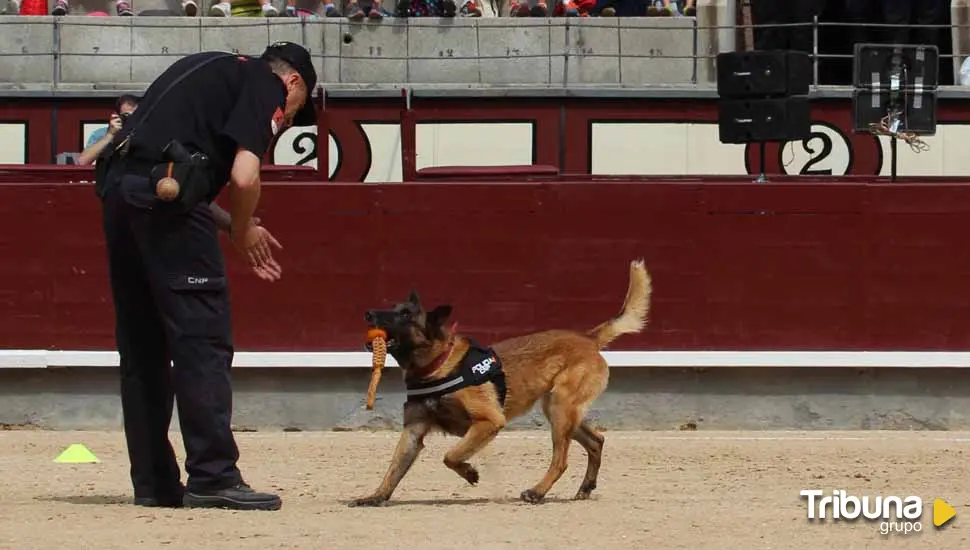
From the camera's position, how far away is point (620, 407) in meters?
12.6

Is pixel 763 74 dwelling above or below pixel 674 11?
below

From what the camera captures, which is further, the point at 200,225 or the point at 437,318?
the point at 437,318

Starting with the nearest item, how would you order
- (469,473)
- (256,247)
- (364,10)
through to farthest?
(256,247)
(469,473)
(364,10)

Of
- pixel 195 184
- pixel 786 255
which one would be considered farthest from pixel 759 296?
pixel 195 184

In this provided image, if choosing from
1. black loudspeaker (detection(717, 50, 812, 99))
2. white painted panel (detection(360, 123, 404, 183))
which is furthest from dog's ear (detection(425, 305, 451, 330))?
white painted panel (detection(360, 123, 404, 183))

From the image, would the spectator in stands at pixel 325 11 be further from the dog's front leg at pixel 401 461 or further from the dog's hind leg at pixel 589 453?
the dog's front leg at pixel 401 461

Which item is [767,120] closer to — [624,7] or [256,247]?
[624,7]

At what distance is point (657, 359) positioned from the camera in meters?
12.5

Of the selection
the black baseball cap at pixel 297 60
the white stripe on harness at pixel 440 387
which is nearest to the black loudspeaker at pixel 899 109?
the white stripe on harness at pixel 440 387

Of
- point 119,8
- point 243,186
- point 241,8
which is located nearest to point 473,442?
point 243,186

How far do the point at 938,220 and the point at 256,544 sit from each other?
23.9ft

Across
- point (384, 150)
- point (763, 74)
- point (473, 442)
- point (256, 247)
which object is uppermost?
Answer: point (763, 74)

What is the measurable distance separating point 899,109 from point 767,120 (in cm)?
106

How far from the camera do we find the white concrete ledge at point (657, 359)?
492 inches
